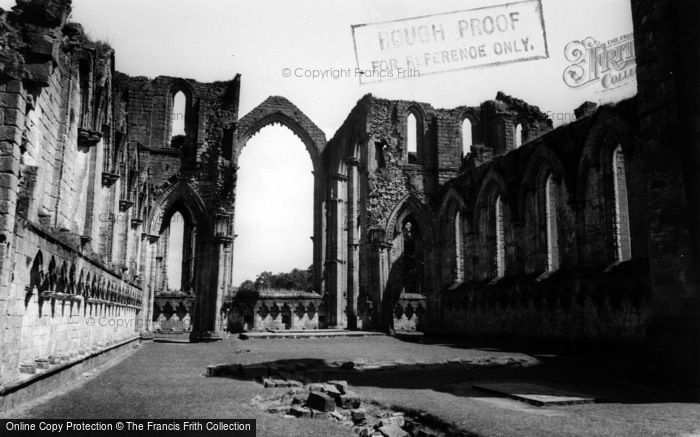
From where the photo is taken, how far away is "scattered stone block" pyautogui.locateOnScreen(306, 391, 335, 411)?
576 centimetres

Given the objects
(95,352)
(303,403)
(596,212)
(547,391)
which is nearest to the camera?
(303,403)

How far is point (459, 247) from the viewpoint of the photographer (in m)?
22.4

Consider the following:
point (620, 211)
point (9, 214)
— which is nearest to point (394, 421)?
point (9, 214)

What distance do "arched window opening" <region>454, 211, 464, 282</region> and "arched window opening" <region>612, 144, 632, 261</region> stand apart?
814cm

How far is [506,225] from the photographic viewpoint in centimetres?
1834

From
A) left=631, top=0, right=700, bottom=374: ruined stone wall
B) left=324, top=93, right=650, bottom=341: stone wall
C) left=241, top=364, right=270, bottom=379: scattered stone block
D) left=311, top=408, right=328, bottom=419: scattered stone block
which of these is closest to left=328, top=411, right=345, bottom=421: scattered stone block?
left=311, top=408, right=328, bottom=419: scattered stone block

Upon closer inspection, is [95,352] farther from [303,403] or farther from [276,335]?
[276,335]

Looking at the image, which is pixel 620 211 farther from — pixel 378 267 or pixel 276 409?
pixel 276 409

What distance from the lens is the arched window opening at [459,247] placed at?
22.0 m

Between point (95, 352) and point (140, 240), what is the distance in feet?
35.2

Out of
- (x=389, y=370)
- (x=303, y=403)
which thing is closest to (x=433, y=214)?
(x=389, y=370)

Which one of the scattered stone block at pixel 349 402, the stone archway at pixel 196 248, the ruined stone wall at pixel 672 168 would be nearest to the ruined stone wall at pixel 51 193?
the scattered stone block at pixel 349 402

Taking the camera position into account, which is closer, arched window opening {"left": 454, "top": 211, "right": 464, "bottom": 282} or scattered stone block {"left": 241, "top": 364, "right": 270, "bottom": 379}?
scattered stone block {"left": 241, "top": 364, "right": 270, "bottom": 379}

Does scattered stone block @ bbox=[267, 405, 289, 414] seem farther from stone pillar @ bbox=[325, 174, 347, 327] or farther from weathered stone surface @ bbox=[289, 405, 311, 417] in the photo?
stone pillar @ bbox=[325, 174, 347, 327]
